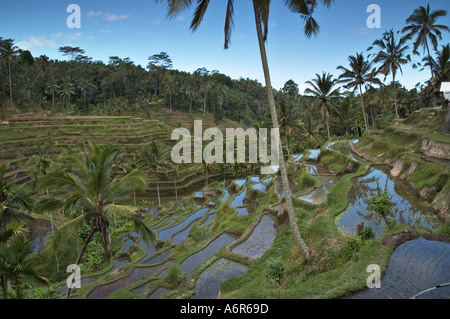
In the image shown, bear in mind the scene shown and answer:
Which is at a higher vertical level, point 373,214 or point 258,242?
point 373,214

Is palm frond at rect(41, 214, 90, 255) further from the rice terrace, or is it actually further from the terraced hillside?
the terraced hillside

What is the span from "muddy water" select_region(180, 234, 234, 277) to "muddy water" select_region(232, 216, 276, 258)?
5.93 feet

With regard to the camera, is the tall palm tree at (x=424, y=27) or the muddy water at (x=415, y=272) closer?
the muddy water at (x=415, y=272)

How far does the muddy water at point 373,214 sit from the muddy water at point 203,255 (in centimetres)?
684

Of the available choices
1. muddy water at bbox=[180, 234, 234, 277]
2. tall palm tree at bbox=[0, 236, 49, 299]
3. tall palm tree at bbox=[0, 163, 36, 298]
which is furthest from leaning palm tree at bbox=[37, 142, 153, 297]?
muddy water at bbox=[180, 234, 234, 277]

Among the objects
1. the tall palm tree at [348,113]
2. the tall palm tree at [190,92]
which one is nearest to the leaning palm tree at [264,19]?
the tall palm tree at [348,113]

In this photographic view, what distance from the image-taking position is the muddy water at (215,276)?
10.3 m

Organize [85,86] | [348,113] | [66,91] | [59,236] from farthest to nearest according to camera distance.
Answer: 1. [85,86]
2. [66,91]
3. [348,113]
4. [59,236]

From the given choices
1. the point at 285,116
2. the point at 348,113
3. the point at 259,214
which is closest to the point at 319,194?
the point at 259,214

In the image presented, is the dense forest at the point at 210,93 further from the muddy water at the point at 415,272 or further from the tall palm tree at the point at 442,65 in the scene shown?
the muddy water at the point at 415,272

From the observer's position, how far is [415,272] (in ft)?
22.3

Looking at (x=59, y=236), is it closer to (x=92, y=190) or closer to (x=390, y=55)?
(x=92, y=190)

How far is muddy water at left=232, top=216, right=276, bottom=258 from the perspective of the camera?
13000 mm

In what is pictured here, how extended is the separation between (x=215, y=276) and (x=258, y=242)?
3363mm
